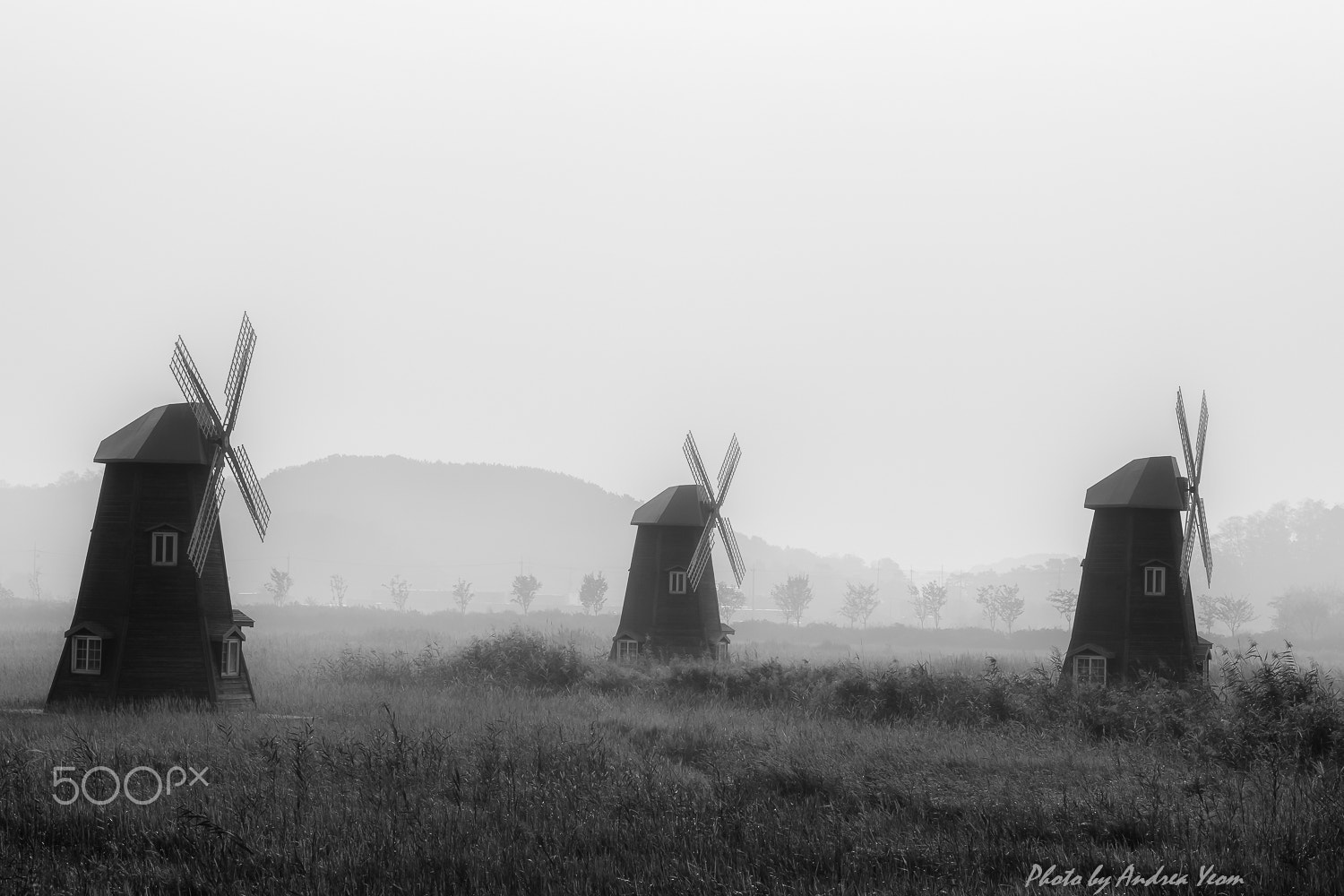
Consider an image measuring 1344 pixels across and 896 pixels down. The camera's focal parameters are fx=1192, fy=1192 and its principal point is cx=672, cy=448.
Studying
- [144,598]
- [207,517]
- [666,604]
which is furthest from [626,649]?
[144,598]

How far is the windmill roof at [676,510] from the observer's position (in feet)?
126

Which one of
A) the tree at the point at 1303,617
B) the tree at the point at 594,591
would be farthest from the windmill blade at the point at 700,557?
the tree at the point at 594,591

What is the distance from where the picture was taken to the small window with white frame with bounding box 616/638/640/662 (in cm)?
3784

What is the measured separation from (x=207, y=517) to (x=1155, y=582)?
2279cm

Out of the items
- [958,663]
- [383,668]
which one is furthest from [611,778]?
[958,663]

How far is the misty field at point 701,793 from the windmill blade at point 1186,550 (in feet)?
12.5

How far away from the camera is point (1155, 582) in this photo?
3019cm

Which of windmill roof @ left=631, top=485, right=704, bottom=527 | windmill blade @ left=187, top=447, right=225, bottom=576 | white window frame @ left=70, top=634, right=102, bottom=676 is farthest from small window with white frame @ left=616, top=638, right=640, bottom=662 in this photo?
white window frame @ left=70, top=634, right=102, bottom=676

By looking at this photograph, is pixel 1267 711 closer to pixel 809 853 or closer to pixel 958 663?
pixel 809 853

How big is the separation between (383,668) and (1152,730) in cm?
2048

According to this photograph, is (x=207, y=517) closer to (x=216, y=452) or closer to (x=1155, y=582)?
(x=216, y=452)

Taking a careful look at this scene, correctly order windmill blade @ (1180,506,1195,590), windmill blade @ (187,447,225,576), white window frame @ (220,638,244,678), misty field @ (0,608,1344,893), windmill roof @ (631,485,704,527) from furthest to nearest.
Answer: windmill roof @ (631,485,704,527) → windmill blade @ (1180,506,1195,590) → white window frame @ (220,638,244,678) → windmill blade @ (187,447,225,576) → misty field @ (0,608,1344,893)

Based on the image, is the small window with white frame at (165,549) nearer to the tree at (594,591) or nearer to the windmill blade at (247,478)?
the windmill blade at (247,478)

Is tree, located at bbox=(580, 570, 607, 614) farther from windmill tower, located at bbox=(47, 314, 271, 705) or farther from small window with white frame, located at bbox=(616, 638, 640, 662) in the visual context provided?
windmill tower, located at bbox=(47, 314, 271, 705)
